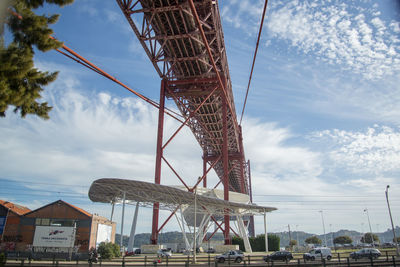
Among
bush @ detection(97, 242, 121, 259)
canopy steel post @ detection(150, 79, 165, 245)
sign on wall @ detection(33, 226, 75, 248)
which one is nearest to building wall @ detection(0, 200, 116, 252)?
sign on wall @ detection(33, 226, 75, 248)

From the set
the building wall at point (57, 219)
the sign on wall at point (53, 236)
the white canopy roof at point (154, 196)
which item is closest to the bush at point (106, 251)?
the white canopy roof at point (154, 196)

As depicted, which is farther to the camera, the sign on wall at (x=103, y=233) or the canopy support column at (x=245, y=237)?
the sign on wall at (x=103, y=233)

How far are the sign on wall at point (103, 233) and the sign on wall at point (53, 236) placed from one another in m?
5.10

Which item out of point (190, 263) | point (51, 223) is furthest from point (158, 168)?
point (51, 223)

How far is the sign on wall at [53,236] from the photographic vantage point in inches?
1715

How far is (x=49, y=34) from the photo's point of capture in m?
10.1

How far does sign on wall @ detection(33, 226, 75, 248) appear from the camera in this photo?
1715 inches

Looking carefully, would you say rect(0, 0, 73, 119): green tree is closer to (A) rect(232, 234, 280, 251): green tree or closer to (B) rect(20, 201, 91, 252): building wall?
(B) rect(20, 201, 91, 252): building wall

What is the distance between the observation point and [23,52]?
9695mm

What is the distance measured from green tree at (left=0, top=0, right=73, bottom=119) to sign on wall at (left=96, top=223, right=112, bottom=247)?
42.3 metres

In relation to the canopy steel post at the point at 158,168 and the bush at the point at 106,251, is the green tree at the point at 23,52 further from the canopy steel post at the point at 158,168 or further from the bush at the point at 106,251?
the bush at the point at 106,251

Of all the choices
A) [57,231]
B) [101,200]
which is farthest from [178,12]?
[57,231]

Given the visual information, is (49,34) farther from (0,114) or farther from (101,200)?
(101,200)

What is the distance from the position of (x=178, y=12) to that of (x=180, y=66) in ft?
28.1
